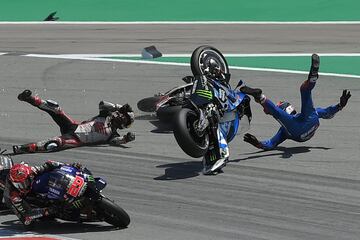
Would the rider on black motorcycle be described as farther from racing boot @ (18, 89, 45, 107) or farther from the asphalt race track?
racing boot @ (18, 89, 45, 107)

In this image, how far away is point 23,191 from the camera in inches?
456

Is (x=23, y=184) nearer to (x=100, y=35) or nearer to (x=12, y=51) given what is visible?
(x=12, y=51)

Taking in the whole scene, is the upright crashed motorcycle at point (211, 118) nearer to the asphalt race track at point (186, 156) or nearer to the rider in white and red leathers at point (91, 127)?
the asphalt race track at point (186, 156)

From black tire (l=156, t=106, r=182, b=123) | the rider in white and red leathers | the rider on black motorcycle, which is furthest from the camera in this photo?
black tire (l=156, t=106, r=182, b=123)

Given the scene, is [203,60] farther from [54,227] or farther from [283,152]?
[54,227]

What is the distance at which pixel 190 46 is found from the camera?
24.8 m

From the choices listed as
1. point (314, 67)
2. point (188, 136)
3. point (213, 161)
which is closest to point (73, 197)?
point (188, 136)

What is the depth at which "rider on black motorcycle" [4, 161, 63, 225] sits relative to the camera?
1148cm

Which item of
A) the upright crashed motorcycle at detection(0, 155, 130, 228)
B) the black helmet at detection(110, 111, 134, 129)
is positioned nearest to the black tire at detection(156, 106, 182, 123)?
the black helmet at detection(110, 111, 134, 129)

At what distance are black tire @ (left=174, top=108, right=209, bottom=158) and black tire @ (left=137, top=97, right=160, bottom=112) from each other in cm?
346

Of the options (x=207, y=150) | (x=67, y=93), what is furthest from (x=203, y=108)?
(x=67, y=93)

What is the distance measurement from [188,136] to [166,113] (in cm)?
292

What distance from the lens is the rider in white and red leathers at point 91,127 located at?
15544mm
